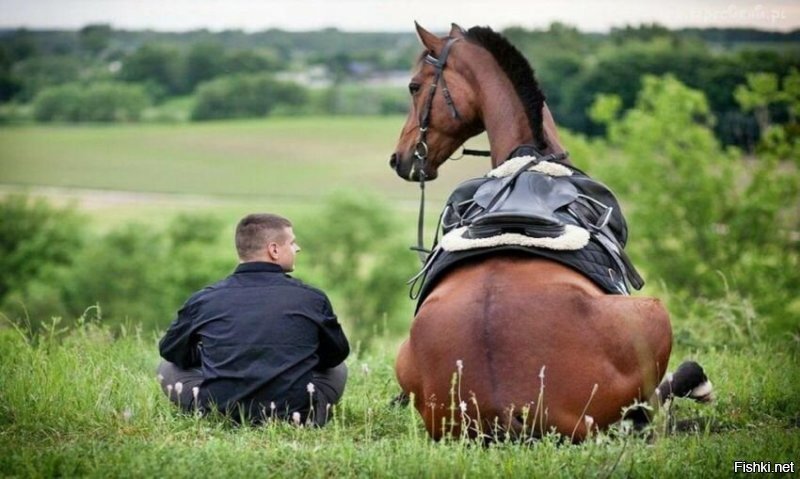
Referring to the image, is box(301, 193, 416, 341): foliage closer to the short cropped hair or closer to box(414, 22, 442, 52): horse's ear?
box(414, 22, 442, 52): horse's ear

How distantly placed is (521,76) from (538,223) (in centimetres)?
152

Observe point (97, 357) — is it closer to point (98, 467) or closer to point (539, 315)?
point (98, 467)

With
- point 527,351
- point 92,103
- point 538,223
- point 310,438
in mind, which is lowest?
point 92,103

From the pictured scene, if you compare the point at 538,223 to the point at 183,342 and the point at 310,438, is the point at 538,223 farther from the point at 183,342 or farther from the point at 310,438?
the point at 183,342

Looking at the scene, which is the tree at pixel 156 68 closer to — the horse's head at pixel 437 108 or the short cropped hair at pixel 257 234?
the horse's head at pixel 437 108

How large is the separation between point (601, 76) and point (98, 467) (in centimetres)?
6945

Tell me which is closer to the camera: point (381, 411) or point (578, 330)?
point (578, 330)

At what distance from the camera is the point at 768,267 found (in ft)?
146

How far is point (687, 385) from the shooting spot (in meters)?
6.96

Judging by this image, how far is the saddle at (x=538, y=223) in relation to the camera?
249 inches

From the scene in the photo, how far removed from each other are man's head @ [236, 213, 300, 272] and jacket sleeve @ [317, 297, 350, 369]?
1.24 ft

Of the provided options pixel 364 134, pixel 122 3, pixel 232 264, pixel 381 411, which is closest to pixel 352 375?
pixel 381 411

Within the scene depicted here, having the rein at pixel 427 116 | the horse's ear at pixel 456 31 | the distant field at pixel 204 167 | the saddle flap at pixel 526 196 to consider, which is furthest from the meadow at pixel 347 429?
the distant field at pixel 204 167

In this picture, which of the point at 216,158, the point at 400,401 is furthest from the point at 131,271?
the point at 400,401
